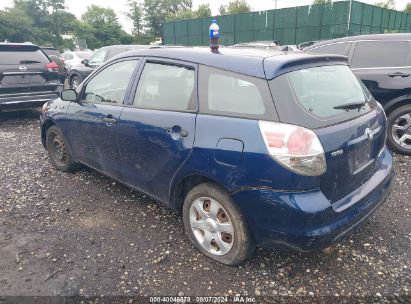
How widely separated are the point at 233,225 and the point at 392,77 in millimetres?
3926

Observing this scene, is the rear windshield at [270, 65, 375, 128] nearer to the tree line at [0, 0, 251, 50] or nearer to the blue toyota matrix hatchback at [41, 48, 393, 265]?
the blue toyota matrix hatchback at [41, 48, 393, 265]

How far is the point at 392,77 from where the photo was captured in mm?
5109

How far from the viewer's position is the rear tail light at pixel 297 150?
7.39 feet

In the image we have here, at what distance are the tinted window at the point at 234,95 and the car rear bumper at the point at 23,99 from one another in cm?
590

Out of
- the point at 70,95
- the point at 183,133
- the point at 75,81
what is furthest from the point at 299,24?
the point at 183,133

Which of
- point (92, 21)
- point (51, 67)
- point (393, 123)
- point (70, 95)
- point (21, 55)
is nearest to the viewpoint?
point (70, 95)

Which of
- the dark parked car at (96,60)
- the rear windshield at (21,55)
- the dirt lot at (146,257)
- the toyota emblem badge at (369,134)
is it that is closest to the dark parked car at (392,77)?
the dirt lot at (146,257)

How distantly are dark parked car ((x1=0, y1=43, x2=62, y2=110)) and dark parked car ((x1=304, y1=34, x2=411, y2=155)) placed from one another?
6280 millimetres

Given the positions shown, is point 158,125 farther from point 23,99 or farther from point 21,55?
point 21,55

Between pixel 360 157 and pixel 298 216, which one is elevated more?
pixel 360 157

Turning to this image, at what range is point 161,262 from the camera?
2928mm

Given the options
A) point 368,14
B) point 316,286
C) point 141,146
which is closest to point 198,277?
point 316,286

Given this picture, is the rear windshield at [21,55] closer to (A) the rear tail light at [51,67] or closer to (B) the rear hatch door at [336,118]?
(A) the rear tail light at [51,67]

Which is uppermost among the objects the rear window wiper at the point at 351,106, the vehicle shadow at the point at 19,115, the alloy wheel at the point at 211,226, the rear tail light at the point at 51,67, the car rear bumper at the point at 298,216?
the rear tail light at the point at 51,67
